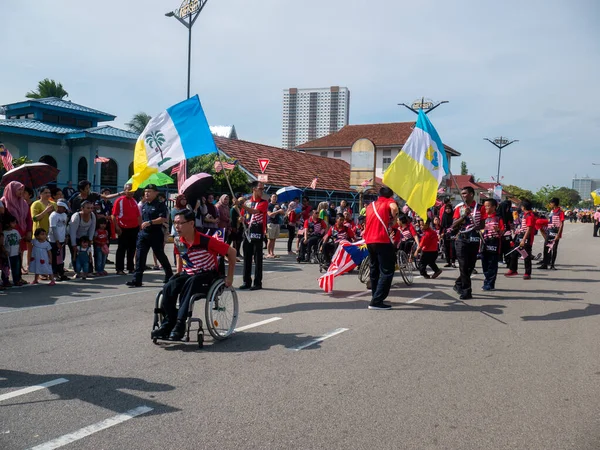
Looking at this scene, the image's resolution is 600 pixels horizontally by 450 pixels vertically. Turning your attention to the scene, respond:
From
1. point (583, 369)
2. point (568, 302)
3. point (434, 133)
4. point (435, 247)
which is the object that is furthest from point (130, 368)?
point (435, 247)

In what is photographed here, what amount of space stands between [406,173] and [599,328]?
12.6 feet

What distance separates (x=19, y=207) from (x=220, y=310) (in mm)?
5963

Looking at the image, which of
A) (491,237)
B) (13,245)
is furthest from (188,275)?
(491,237)

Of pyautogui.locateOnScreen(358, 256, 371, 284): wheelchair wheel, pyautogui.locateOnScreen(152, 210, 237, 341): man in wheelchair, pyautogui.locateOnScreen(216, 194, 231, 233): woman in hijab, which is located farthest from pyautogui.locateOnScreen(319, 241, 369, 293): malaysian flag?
pyautogui.locateOnScreen(216, 194, 231, 233): woman in hijab

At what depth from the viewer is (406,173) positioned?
31.9 ft

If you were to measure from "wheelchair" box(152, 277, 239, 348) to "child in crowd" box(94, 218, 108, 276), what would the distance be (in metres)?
5.95

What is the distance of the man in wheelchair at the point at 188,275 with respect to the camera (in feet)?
20.2

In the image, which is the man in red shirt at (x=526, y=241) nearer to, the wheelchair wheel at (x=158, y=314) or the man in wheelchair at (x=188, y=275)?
the man in wheelchair at (x=188, y=275)

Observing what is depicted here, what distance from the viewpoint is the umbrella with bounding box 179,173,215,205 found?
1170 centimetres

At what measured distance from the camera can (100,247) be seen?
39.0ft

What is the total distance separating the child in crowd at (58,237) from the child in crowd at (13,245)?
798 mm

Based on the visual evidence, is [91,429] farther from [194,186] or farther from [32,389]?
[194,186]

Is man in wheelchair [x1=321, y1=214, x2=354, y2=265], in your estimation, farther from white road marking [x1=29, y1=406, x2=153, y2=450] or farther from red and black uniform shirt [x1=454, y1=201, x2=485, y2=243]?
white road marking [x1=29, y1=406, x2=153, y2=450]

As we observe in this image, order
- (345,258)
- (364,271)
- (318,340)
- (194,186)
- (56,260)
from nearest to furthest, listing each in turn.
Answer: (318,340) < (345,258) < (56,260) < (364,271) < (194,186)
